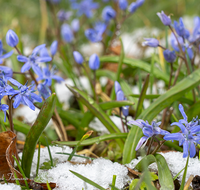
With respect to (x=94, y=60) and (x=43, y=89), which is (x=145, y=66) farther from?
(x=43, y=89)

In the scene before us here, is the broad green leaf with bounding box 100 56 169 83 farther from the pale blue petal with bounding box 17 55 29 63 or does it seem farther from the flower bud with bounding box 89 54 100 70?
the pale blue petal with bounding box 17 55 29 63

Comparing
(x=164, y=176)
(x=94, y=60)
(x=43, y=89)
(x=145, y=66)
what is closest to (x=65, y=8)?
(x=145, y=66)

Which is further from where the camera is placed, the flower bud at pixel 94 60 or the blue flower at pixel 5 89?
the flower bud at pixel 94 60

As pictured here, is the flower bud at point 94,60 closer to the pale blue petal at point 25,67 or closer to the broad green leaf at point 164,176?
the pale blue petal at point 25,67

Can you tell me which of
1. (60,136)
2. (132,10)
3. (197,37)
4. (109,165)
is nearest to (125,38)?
(132,10)

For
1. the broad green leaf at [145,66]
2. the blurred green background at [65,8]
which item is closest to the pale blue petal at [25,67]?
the broad green leaf at [145,66]

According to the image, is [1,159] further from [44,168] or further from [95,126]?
[95,126]
